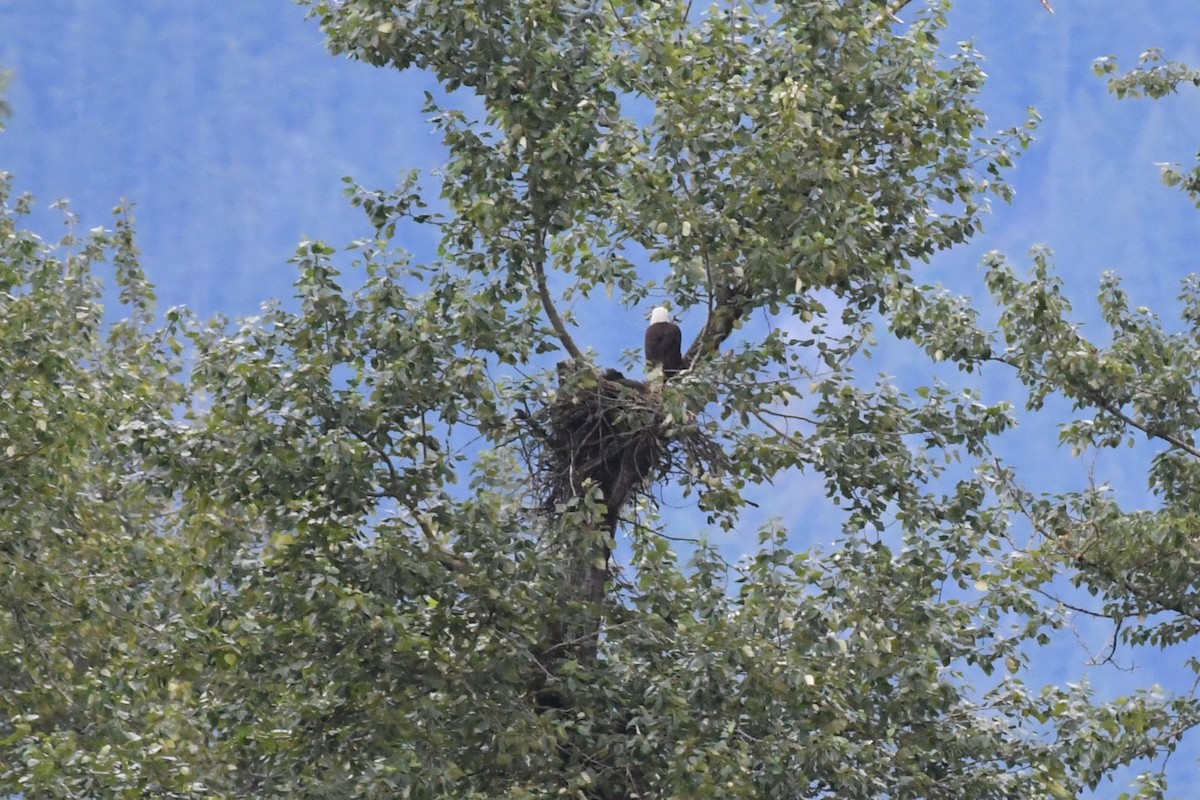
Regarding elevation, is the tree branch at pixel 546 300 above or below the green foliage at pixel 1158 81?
below

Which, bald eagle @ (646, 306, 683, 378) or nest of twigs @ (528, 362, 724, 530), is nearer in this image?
nest of twigs @ (528, 362, 724, 530)

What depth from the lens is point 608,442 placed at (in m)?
12.3

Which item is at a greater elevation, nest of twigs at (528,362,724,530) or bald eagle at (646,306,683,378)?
bald eagle at (646,306,683,378)

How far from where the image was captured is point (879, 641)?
1118cm

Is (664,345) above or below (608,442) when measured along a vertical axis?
above

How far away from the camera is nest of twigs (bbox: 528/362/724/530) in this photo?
1206cm

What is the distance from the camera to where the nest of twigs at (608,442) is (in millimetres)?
12062

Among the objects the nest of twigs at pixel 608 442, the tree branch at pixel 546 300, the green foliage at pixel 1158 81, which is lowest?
the nest of twigs at pixel 608 442

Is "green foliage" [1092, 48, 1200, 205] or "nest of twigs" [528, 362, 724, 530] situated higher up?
"green foliage" [1092, 48, 1200, 205]

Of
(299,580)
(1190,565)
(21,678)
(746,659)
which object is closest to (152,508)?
(21,678)

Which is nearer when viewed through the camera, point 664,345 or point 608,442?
point 608,442

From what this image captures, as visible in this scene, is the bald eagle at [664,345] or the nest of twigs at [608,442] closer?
the nest of twigs at [608,442]

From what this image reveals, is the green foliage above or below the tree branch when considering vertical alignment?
A: above

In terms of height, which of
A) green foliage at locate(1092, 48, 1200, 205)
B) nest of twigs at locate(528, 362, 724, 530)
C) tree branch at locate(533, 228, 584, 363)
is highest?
green foliage at locate(1092, 48, 1200, 205)
